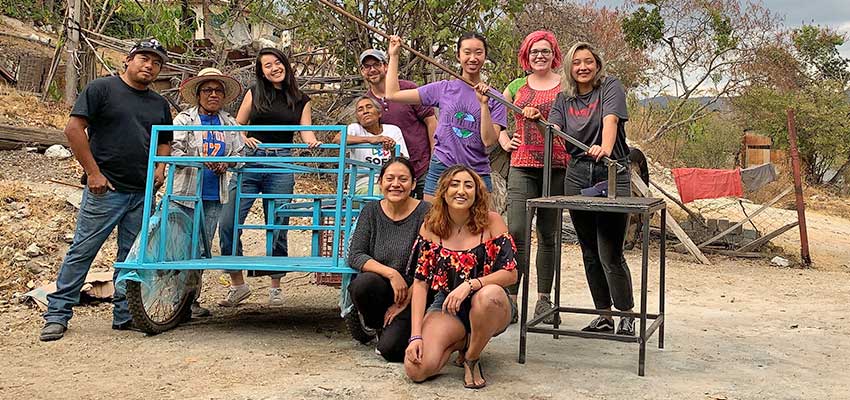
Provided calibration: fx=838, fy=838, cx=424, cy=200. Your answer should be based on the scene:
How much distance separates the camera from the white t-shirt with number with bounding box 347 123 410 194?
5.00 meters

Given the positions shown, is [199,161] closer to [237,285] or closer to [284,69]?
[284,69]

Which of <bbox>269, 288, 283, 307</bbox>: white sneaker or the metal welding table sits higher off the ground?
the metal welding table

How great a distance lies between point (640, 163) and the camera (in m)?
8.99

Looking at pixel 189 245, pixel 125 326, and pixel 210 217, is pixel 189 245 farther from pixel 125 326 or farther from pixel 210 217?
pixel 125 326

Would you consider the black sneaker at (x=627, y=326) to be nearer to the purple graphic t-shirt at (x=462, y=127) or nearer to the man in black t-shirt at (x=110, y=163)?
the purple graphic t-shirt at (x=462, y=127)

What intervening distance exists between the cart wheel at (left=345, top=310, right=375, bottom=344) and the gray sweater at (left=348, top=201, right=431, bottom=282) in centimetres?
28

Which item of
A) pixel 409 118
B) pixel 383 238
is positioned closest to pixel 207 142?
pixel 409 118

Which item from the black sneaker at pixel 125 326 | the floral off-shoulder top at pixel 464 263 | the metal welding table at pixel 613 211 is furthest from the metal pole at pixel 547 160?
the black sneaker at pixel 125 326

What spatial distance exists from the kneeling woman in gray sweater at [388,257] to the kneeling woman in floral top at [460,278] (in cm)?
12

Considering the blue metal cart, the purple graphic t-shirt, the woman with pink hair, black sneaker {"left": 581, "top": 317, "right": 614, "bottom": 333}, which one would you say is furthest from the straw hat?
black sneaker {"left": 581, "top": 317, "right": 614, "bottom": 333}

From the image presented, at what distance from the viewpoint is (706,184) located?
10.7 m

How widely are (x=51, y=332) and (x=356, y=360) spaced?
68.4 inches

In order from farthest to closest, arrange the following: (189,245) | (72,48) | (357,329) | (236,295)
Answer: (72,48) → (236,295) → (189,245) → (357,329)

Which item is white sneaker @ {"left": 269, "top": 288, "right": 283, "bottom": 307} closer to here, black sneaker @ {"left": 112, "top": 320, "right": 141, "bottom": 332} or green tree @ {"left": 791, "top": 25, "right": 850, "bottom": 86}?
black sneaker @ {"left": 112, "top": 320, "right": 141, "bottom": 332}
